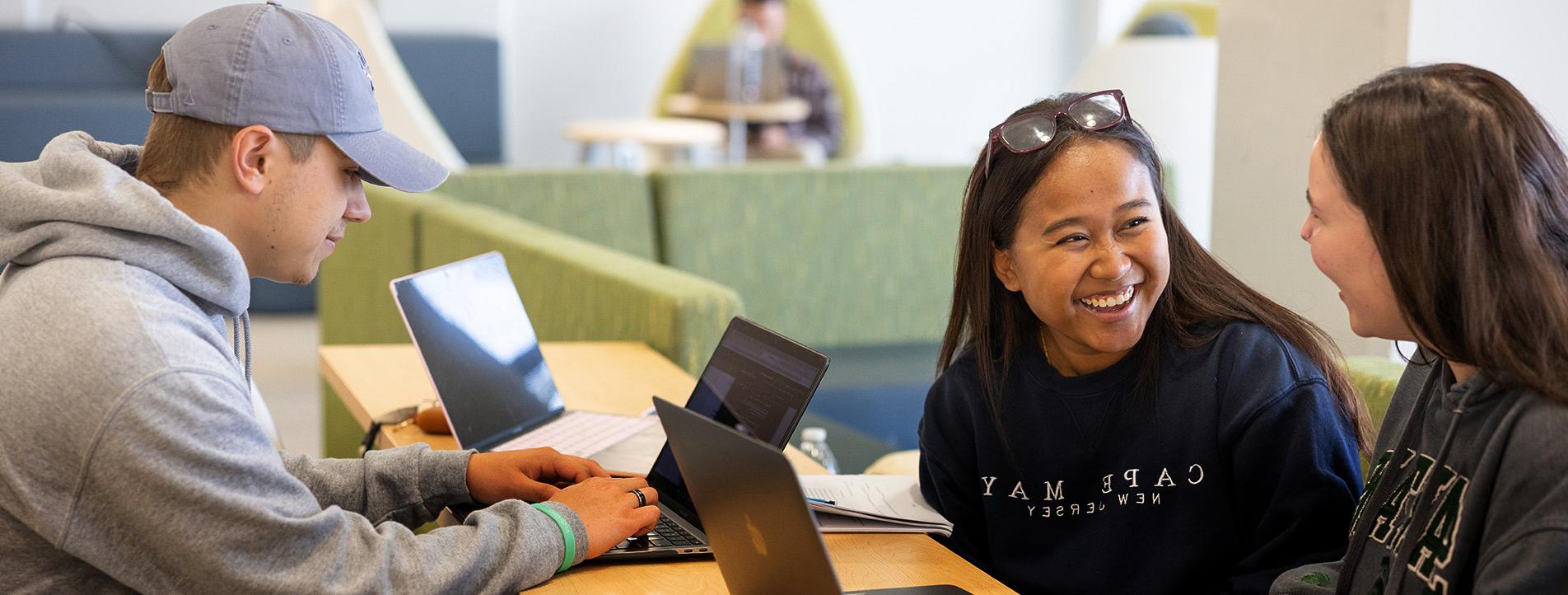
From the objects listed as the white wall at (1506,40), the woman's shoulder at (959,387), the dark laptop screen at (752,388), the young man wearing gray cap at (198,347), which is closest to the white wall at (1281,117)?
the white wall at (1506,40)

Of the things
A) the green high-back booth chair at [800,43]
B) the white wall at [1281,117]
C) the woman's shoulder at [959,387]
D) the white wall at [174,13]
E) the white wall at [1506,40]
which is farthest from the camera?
the green high-back booth chair at [800,43]

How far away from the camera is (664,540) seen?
4.75ft

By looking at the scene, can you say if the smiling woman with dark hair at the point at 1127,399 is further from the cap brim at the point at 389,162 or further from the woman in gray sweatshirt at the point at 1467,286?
the cap brim at the point at 389,162

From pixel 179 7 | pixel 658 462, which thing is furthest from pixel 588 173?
pixel 179 7

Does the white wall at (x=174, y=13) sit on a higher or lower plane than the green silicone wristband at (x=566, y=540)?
higher

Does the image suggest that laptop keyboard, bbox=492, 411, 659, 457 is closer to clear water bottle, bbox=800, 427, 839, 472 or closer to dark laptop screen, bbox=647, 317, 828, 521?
dark laptop screen, bbox=647, 317, 828, 521

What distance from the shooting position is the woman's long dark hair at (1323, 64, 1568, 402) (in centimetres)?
105

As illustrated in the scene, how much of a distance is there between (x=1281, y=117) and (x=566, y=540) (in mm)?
1515

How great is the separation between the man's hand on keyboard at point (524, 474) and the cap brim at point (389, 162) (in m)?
0.30

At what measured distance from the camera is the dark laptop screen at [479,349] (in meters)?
1.88

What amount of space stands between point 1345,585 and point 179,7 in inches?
258

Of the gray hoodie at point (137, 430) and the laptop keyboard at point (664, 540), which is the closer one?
the gray hoodie at point (137, 430)

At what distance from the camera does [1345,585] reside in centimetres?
125

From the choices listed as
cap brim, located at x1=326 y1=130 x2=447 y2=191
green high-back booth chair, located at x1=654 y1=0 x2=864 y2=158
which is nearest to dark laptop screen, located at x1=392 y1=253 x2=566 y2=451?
cap brim, located at x1=326 y1=130 x2=447 y2=191
